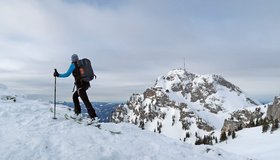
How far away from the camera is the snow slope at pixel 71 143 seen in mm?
13656

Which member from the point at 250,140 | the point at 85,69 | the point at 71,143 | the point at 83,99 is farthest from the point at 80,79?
the point at 250,140

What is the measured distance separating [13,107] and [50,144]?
6928 mm

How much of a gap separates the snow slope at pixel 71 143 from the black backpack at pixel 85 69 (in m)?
2.28

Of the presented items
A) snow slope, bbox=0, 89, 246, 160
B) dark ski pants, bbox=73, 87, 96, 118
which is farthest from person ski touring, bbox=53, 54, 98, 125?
snow slope, bbox=0, 89, 246, 160

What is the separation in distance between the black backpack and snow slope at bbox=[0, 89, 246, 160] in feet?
7.47

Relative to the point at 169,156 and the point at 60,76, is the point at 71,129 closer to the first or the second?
the point at 60,76

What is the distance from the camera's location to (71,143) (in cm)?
1483

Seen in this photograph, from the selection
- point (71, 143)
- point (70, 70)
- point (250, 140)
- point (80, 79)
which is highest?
point (70, 70)

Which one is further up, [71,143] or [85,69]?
[85,69]

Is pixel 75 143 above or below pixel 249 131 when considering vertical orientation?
above

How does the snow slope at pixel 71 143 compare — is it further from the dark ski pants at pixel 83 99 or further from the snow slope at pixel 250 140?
the snow slope at pixel 250 140

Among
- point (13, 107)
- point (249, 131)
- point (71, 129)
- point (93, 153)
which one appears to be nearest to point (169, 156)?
point (93, 153)

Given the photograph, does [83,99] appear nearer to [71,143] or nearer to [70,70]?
[70,70]

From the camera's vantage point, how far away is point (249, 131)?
123 metres
